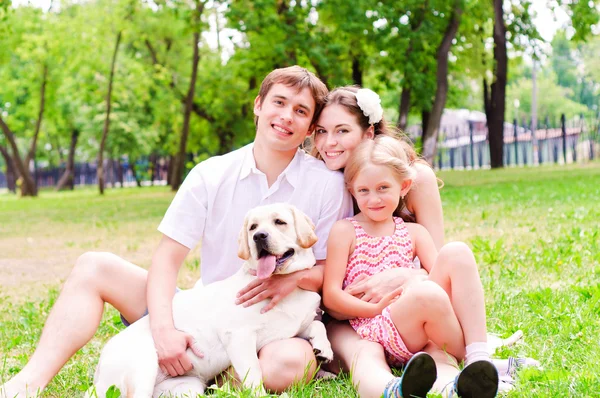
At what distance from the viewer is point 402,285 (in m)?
3.67

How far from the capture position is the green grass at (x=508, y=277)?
11.9ft

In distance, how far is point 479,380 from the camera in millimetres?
2914

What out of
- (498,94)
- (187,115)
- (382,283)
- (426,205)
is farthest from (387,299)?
(498,94)

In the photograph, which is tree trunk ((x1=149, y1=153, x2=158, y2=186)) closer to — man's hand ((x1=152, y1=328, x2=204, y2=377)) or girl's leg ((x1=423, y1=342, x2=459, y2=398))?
man's hand ((x1=152, y1=328, x2=204, y2=377))

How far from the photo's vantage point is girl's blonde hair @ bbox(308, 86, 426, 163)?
13.8ft

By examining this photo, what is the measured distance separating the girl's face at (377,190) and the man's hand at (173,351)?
1168 mm

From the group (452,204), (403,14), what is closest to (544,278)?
(452,204)

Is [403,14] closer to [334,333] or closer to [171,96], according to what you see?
[171,96]

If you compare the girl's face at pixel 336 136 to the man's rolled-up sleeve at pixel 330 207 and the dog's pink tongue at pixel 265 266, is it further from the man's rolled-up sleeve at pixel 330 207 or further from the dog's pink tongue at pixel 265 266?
the dog's pink tongue at pixel 265 266

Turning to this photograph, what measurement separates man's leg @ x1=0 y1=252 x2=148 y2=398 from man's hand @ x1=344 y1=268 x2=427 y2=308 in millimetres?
1164

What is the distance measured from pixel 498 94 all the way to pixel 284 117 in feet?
78.2

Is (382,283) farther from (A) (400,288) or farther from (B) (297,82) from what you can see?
(B) (297,82)

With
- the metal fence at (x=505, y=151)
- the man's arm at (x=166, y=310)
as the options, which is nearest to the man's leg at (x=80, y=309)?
the man's arm at (x=166, y=310)

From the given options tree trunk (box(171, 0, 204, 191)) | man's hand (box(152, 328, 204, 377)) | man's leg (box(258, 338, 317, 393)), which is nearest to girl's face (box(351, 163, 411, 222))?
man's leg (box(258, 338, 317, 393))
